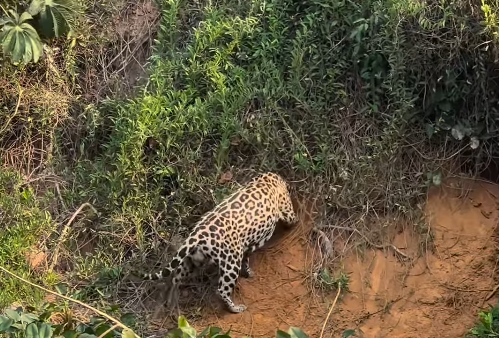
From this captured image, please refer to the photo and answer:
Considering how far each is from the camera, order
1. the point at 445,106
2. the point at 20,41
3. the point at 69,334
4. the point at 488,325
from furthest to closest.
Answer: the point at 20,41 < the point at 445,106 < the point at 488,325 < the point at 69,334

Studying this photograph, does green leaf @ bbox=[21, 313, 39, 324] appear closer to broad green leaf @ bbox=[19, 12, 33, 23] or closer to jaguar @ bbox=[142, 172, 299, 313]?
jaguar @ bbox=[142, 172, 299, 313]

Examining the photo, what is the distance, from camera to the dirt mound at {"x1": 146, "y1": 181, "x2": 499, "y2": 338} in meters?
5.43

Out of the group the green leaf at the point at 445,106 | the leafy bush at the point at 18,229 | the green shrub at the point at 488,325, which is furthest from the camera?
the green leaf at the point at 445,106

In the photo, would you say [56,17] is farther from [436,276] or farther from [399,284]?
[436,276]

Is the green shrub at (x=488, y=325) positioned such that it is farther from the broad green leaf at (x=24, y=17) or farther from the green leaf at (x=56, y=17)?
the broad green leaf at (x=24, y=17)

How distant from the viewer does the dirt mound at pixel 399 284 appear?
5426 millimetres

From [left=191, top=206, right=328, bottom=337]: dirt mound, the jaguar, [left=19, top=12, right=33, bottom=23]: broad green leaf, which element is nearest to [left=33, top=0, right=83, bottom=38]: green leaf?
[left=19, top=12, right=33, bottom=23]: broad green leaf

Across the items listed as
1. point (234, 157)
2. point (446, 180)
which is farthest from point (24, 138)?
point (446, 180)

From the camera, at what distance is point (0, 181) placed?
6.58m

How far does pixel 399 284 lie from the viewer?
5637 millimetres

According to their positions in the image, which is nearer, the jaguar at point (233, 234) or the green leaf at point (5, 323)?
the green leaf at point (5, 323)

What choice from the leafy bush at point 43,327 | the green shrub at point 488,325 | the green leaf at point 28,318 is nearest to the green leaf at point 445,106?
the green shrub at point 488,325

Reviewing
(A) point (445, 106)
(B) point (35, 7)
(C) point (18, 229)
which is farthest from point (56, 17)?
(A) point (445, 106)

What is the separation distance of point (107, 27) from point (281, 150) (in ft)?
7.99
